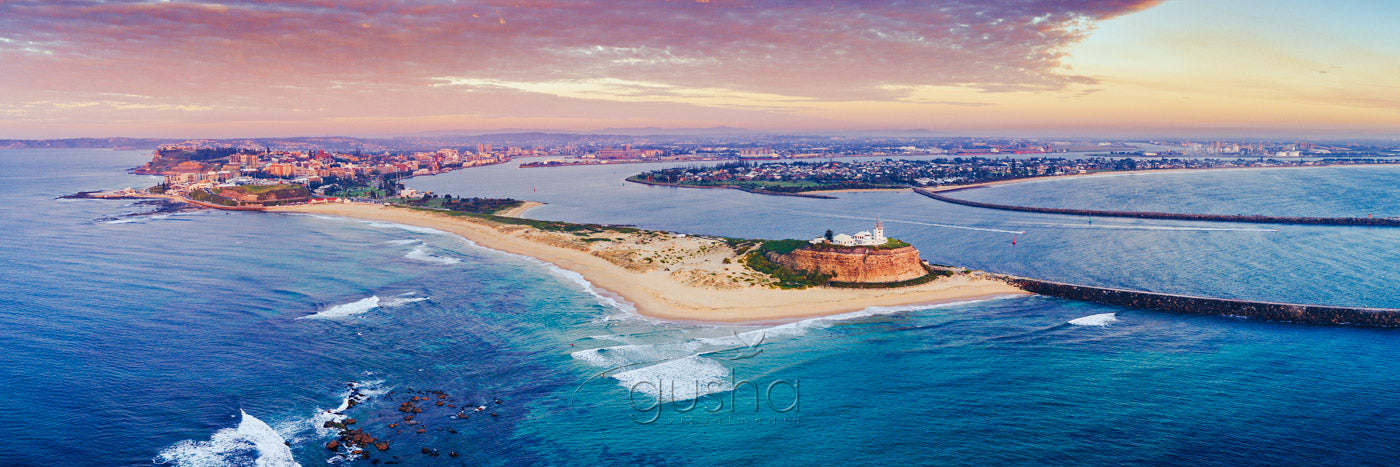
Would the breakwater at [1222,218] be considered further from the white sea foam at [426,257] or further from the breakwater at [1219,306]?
the white sea foam at [426,257]

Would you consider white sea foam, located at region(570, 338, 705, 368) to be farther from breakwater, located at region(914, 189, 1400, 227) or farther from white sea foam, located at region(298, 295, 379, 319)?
breakwater, located at region(914, 189, 1400, 227)

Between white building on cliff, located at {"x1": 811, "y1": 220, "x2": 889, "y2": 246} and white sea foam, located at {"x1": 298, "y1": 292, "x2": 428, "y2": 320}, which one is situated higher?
white building on cliff, located at {"x1": 811, "y1": 220, "x2": 889, "y2": 246}

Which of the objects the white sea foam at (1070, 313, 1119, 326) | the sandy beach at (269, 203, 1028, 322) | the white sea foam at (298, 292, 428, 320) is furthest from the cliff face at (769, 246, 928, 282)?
the white sea foam at (298, 292, 428, 320)

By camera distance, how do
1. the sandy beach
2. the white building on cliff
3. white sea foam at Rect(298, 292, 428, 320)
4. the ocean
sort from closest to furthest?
the ocean < white sea foam at Rect(298, 292, 428, 320) < the sandy beach < the white building on cliff

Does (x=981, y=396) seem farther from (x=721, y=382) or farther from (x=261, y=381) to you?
(x=261, y=381)

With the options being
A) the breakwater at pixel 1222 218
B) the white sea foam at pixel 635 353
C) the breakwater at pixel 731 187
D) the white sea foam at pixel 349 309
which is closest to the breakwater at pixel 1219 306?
the white sea foam at pixel 635 353

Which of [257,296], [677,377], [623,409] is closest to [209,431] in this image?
[623,409]
